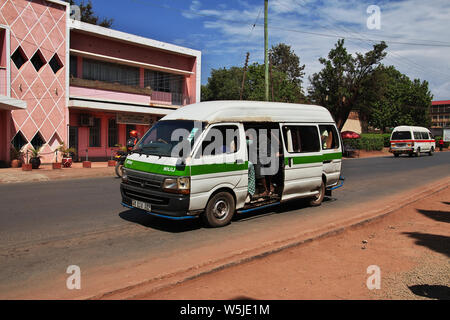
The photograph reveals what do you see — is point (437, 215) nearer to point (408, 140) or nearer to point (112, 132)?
point (112, 132)

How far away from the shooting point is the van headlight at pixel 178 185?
631cm

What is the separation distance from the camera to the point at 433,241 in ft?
21.4

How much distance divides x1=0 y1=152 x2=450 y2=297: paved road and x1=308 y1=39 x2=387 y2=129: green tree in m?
34.3

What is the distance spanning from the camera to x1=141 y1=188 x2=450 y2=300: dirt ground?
13.8 feet

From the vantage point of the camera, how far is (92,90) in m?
22.3

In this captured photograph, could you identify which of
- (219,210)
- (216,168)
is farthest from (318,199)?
(216,168)

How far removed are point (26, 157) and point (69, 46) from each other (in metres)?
6.84

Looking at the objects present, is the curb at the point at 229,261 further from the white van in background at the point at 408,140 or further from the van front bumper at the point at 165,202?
the white van in background at the point at 408,140

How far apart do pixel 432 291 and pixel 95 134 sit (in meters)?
21.8

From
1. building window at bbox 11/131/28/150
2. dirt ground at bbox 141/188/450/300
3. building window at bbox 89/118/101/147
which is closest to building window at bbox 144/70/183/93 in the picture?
building window at bbox 89/118/101/147

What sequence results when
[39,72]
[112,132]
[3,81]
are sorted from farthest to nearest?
[112,132], [39,72], [3,81]

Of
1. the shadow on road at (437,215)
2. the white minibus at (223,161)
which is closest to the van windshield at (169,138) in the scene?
the white minibus at (223,161)

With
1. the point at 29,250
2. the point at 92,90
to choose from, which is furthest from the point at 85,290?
the point at 92,90

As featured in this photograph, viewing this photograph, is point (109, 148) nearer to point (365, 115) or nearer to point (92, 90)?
point (92, 90)
